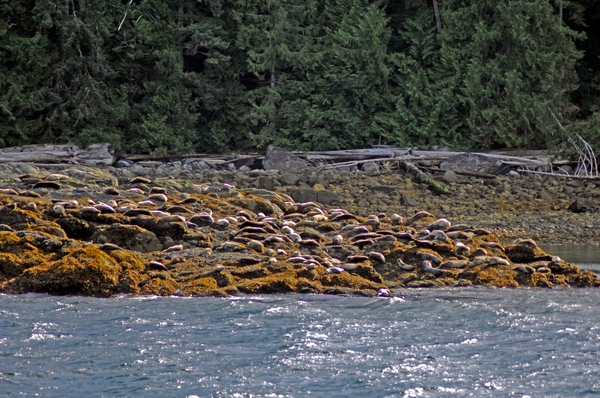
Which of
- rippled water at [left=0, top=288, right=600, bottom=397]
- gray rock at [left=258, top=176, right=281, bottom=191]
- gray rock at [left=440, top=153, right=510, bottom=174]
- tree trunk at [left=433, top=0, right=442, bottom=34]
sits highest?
tree trunk at [left=433, top=0, right=442, bottom=34]

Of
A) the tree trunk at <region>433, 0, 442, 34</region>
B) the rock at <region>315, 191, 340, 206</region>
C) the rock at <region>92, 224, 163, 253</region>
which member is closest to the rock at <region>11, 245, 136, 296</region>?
the rock at <region>92, 224, 163, 253</region>

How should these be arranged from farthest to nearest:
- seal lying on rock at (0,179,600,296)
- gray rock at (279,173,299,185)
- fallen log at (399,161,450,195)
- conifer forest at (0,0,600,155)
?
conifer forest at (0,0,600,155)
gray rock at (279,173,299,185)
fallen log at (399,161,450,195)
seal lying on rock at (0,179,600,296)

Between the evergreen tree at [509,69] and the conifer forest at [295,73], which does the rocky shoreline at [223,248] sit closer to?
the evergreen tree at [509,69]

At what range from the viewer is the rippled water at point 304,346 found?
5.88m

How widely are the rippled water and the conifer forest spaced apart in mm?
17485

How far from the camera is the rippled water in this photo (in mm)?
5875

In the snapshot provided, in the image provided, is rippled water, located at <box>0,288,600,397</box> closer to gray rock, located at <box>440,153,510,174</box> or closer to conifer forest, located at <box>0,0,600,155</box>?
gray rock, located at <box>440,153,510,174</box>

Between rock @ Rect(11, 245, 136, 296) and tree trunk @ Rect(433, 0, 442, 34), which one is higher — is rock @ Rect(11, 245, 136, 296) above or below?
below

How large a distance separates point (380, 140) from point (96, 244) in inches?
766

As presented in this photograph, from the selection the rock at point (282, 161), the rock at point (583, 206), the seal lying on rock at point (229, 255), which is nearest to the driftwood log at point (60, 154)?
the rock at point (282, 161)

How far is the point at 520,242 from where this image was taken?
33.2 ft

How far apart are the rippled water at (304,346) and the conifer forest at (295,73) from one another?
17.5 metres

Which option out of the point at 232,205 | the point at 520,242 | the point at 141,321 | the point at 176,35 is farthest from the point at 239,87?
the point at 141,321

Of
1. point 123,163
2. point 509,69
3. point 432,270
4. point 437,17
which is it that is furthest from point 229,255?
point 437,17
